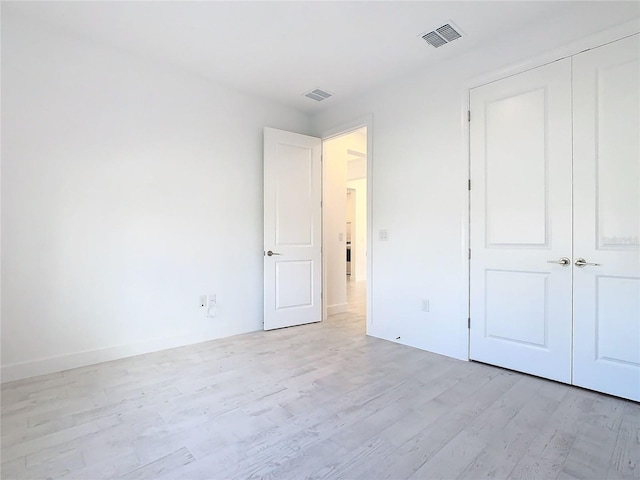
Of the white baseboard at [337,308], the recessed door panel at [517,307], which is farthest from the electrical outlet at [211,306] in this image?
the recessed door panel at [517,307]

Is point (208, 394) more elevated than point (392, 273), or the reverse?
point (392, 273)

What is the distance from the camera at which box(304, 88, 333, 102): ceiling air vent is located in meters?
3.73

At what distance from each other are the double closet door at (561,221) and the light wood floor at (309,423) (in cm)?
25

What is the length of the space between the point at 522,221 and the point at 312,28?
2.24 meters

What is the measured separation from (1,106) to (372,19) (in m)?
2.83

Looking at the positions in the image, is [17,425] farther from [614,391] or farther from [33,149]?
[614,391]

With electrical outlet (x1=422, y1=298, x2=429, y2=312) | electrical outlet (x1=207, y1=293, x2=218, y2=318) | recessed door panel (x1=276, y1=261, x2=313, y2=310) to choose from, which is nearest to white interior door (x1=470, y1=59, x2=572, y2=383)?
electrical outlet (x1=422, y1=298, x2=429, y2=312)

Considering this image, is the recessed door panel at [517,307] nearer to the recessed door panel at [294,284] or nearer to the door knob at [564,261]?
the door knob at [564,261]

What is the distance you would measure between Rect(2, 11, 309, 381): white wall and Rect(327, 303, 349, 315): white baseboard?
1.19 meters

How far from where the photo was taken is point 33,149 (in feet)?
8.43

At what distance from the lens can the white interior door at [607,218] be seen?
2.13 metres

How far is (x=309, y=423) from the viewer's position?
6.25 ft

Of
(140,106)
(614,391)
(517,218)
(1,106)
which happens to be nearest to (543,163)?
(517,218)

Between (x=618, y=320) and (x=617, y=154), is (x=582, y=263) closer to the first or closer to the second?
(x=618, y=320)
